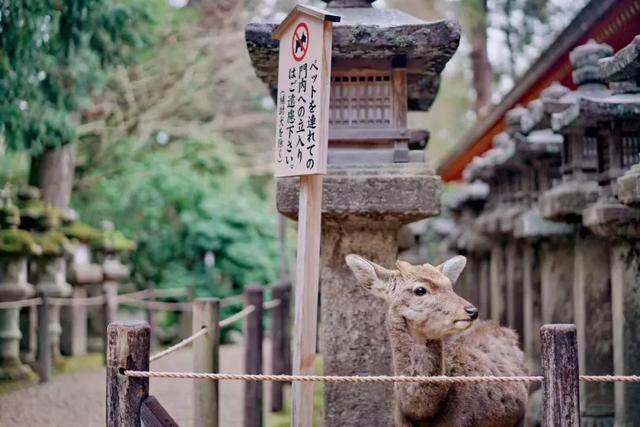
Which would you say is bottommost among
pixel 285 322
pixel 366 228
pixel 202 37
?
pixel 285 322

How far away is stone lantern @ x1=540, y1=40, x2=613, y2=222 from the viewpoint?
239 inches

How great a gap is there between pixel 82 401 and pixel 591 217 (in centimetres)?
594

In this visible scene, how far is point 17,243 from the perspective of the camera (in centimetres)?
920

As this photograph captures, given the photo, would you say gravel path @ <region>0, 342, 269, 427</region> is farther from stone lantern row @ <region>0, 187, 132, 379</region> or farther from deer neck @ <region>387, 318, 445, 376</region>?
deer neck @ <region>387, 318, 445, 376</region>

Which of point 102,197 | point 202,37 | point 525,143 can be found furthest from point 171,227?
point 525,143

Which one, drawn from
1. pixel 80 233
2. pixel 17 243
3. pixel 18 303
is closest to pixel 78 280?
pixel 80 233

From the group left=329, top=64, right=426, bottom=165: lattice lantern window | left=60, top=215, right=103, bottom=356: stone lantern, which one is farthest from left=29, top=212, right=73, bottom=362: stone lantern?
left=329, top=64, right=426, bottom=165: lattice lantern window

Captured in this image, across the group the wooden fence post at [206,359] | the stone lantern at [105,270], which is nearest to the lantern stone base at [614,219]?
the wooden fence post at [206,359]

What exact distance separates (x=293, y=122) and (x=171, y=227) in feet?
35.1

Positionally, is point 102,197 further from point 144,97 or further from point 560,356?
point 560,356

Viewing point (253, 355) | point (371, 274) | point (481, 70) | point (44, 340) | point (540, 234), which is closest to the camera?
point (371, 274)

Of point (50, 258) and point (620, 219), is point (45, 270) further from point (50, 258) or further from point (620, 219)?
point (620, 219)

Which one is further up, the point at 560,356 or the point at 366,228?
the point at 366,228

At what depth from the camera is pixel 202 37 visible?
15.3m
